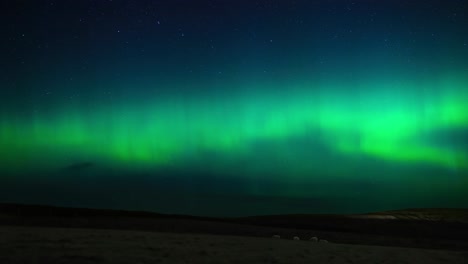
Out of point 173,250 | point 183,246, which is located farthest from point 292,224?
point 173,250

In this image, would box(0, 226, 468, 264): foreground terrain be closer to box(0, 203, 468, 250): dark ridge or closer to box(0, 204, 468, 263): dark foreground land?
box(0, 204, 468, 263): dark foreground land

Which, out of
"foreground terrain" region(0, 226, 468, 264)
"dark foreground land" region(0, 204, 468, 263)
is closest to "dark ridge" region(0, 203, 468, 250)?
"dark foreground land" region(0, 204, 468, 263)

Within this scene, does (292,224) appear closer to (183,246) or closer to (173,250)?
(183,246)

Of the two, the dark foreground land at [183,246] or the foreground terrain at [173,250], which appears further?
the dark foreground land at [183,246]

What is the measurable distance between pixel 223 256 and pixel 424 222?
22.6 metres

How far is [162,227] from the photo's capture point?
788 inches

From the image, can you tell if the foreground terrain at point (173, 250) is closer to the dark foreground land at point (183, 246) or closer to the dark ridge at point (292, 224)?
the dark foreground land at point (183, 246)

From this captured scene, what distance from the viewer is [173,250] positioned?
487 inches

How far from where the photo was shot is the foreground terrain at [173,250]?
1067 cm

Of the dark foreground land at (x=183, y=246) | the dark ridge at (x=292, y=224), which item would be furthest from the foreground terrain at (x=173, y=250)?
the dark ridge at (x=292, y=224)

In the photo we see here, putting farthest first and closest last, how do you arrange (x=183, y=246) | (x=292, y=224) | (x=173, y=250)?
(x=292, y=224) < (x=183, y=246) < (x=173, y=250)

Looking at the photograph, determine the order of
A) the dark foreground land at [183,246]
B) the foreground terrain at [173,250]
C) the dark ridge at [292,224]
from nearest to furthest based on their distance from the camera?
the foreground terrain at [173,250], the dark foreground land at [183,246], the dark ridge at [292,224]

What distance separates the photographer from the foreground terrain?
10672 millimetres

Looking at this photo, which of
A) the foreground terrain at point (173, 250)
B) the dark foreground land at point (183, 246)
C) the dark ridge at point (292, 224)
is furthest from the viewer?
the dark ridge at point (292, 224)
